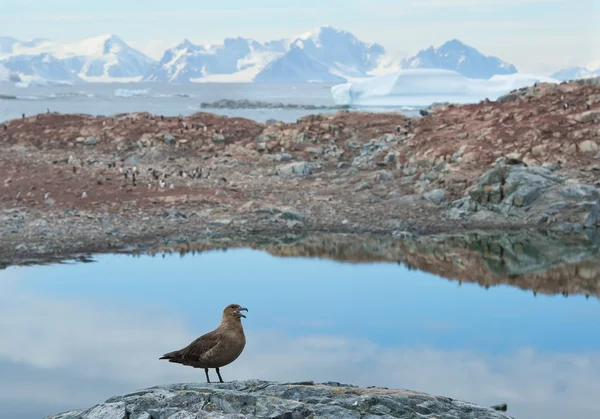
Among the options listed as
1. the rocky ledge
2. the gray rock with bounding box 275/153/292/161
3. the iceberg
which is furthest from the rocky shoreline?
the iceberg

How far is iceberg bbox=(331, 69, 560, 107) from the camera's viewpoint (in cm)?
6347

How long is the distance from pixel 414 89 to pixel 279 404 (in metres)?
60.2

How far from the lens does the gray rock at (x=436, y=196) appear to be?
2381 cm

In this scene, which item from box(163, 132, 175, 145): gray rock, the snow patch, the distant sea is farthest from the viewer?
the snow patch

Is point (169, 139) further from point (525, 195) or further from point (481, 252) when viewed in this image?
point (481, 252)

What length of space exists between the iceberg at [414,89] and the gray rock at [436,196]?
39301 millimetres

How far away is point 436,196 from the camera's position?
78.4 feet

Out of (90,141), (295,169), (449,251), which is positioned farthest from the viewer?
(90,141)

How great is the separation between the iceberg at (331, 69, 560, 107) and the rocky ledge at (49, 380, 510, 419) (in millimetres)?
56066

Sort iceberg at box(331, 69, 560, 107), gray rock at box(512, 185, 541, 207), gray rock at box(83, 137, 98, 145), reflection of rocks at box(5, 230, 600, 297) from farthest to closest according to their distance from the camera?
iceberg at box(331, 69, 560, 107) → gray rock at box(83, 137, 98, 145) → gray rock at box(512, 185, 541, 207) → reflection of rocks at box(5, 230, 600, 297)

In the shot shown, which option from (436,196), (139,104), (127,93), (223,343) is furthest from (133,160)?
(127,93)

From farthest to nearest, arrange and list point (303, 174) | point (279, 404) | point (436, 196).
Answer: point (303, 174) → point (436, 196) → point (279, 404)

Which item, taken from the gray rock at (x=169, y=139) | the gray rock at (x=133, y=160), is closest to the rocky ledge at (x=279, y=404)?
the gray rock at (x=133, y=160)

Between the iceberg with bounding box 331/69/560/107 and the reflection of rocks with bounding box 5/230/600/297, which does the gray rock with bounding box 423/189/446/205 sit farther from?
the iceberg with bounding box 331/69/560/107
